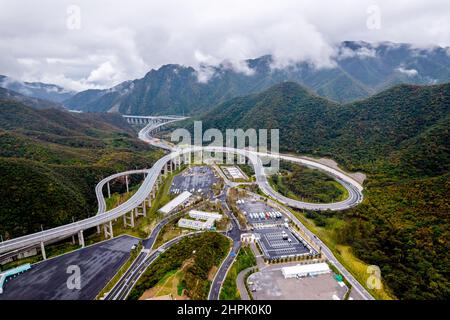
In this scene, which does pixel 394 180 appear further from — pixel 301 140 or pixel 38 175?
pixel 38 175

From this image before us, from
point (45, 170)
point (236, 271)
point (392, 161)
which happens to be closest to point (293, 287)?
point (236, 271)

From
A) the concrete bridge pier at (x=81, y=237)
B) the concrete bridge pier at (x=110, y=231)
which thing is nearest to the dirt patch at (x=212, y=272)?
the concrete bridge pier at (x=110, y=231)

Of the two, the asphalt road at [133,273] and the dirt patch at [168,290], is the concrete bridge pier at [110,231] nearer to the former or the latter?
the asphalt road at [133,273]

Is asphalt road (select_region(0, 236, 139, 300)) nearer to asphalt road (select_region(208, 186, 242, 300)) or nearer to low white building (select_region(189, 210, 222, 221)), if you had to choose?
low white building (select_region(189, 210, 222, 221))

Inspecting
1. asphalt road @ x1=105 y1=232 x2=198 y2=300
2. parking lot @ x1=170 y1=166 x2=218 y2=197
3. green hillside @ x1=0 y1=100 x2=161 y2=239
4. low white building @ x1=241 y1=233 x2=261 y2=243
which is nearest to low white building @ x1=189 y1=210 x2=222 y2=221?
asphalt road @ x1=105 y1=232 x2=198 y2=300

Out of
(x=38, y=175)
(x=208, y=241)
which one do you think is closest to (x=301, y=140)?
(x=208, y=241)

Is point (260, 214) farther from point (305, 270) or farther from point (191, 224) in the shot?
point (305, 270)
